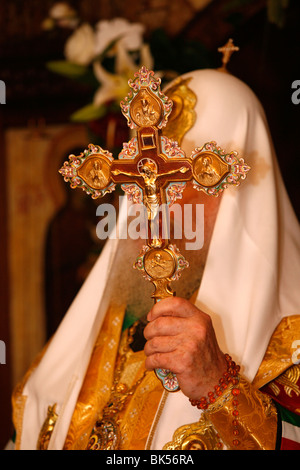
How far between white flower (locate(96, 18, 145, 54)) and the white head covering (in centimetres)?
104

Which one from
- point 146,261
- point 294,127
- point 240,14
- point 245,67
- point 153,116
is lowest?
point 146,261

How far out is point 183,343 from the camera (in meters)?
1.25

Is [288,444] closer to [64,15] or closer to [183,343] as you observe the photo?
[183,343]

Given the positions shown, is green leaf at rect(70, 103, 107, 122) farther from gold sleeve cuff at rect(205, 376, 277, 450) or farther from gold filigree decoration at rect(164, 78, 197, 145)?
gold sleeve cuff at rect(205, 376, 277, 450)

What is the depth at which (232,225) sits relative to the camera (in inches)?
61.5

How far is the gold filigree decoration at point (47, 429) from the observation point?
1.72 meters

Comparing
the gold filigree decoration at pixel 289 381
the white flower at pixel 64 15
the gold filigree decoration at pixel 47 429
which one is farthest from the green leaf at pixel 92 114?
the gold filigree decoration at pixel 289 381

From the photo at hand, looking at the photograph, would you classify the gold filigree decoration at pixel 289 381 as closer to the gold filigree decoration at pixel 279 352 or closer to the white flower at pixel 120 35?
the gold filigree decoration at pixel 279 352

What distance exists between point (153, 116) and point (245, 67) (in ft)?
5.12

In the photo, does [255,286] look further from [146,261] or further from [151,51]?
[151,51]

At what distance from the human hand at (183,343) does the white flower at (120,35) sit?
68.0 inches

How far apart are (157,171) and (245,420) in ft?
1.93

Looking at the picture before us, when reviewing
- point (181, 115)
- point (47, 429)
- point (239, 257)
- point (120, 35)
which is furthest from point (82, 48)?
point (47, 429)
